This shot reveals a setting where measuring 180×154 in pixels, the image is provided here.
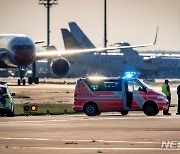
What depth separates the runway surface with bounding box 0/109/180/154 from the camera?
22.4 metres

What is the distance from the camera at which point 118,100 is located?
128 ft

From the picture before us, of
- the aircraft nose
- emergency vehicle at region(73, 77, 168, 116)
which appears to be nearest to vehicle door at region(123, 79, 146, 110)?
emergency vehicle at region(73, 77, 168, 116)

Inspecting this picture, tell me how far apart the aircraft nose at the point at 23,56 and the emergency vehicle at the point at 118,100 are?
36196 millimetres

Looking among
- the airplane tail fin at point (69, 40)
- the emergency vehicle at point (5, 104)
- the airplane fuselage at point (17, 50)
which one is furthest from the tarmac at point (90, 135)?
the airplane tail fin at point (69, 40)

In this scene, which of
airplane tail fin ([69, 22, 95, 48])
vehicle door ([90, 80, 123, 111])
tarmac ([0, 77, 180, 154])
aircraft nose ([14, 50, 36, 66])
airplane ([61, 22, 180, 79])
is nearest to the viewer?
tarmac ([0, 77, 180, 154])

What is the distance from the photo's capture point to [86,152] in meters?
21.6

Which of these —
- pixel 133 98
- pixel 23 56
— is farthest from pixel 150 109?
pixel 23 56

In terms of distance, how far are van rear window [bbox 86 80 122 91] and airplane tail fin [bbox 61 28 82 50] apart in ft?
224

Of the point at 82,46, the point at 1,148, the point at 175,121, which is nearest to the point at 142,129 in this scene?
the point at 175,121

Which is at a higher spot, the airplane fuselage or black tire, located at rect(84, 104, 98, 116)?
the airplane fuselage

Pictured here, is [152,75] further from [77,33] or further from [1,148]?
[1,148]

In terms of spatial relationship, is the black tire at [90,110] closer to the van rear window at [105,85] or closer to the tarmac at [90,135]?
the van rear window at [105,85]

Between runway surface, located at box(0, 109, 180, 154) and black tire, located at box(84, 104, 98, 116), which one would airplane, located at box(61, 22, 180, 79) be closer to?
black tire, located at box(84, 104, 98, 116)

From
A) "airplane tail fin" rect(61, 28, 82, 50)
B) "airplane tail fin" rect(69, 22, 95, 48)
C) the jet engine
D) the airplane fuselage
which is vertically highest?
"airplane tail fin" rect(69, 22, 95, 48)
